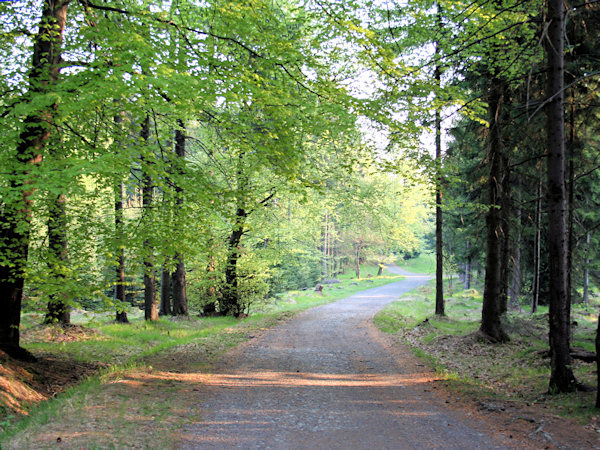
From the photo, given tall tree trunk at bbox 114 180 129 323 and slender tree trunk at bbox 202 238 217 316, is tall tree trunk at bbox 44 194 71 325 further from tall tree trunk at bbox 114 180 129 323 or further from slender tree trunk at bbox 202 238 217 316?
slender tree trunk at bbox 202 238 217 316

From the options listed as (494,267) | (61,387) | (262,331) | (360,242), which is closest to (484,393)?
(494,267)

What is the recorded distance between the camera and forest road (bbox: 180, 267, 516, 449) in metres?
4.87

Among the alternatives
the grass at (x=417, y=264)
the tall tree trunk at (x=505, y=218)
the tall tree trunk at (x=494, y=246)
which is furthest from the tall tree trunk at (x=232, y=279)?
the grass at (x=417, y=264)

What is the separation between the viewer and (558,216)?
6289 mm

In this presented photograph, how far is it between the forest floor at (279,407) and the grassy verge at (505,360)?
197mm

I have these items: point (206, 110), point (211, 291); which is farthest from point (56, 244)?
point (211, 291)

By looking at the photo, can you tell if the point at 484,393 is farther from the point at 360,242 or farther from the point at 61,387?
the point at 360,242

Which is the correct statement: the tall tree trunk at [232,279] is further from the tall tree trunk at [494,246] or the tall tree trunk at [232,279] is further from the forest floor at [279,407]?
the tall tree trunk at [494,246]

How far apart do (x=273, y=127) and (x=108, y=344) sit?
741 cm

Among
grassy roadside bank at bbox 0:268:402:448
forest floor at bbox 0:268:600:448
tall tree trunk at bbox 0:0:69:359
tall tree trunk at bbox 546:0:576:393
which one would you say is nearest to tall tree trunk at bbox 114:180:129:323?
grassy roadside bank at bbox 0:268:402:448

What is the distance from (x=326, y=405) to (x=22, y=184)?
648cm

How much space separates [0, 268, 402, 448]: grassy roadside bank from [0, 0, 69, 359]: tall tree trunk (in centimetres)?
92

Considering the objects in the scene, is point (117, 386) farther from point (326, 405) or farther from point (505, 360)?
point (505, 360)

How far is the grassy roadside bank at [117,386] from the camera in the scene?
4.57 m
